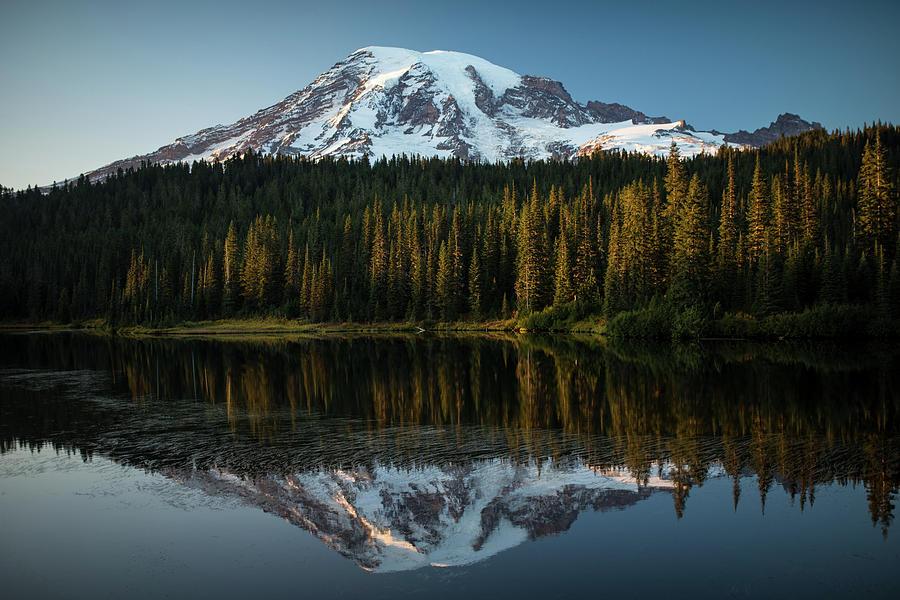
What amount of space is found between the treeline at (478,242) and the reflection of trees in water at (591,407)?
21.4m

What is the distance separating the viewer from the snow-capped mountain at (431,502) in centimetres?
1002

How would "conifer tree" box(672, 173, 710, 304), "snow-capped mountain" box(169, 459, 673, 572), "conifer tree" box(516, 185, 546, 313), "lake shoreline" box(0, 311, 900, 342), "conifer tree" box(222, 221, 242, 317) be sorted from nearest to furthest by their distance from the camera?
1. "snow-capped mountain" box(169, 459, 673, 572)
2. "lake shoreline" box(0, 311, 900, 342)
3. "conifer tree" box(672, 173, 710, 304)
4. "conifer tree" box(516, 185, 546, 313)
5. "conifer tree" box(222, 221, 242, 317)

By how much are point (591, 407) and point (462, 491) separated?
9474mm

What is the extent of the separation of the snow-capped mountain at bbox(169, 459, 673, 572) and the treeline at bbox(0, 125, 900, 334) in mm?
43544

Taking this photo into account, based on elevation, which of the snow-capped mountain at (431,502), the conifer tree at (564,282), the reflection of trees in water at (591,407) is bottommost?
the reflection of trees in water at (591,407)

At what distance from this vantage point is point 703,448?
50.0 feet

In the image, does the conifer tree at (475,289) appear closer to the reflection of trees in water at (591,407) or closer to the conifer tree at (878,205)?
the reflection of trees in water at (591,407)

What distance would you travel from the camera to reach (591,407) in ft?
68.4

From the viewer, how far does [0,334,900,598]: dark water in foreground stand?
29.4ft

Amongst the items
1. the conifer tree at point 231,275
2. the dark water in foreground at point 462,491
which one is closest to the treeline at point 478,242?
the conifer tree at point 231,275

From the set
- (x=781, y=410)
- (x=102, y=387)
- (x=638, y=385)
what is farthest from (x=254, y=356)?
(x=781, y=410)

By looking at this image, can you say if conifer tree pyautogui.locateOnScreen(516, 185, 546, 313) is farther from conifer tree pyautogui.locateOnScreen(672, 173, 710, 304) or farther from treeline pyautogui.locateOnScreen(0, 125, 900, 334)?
conifer tree pyautogui.locateOnScreen(672, 173, 710, 304)

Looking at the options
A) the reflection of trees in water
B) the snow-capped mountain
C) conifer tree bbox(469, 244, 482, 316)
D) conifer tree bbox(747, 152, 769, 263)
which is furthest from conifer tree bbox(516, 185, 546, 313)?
the snow-capped mountain

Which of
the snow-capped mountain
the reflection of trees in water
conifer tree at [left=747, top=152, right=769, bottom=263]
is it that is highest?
conifer tree at [left=747, top=152, right=769, bottom=263]
